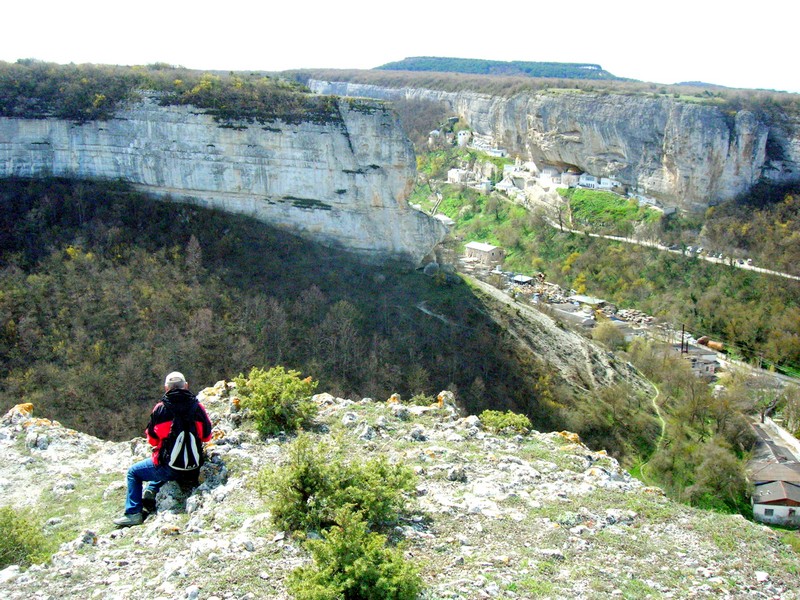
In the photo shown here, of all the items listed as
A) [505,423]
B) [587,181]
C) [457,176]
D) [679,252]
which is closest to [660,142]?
[587,181]

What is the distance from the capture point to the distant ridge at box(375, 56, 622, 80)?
342 feet

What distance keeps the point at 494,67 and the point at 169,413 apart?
356ft

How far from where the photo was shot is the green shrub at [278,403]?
8.47 meters

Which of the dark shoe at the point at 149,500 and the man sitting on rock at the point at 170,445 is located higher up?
the man sitting on rock at the point at 170,445

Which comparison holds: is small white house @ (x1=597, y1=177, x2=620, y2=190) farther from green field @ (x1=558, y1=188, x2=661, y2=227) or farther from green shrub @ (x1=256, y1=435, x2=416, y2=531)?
green shrub @ (x1=256, y1=435, x2=416, y2=531)

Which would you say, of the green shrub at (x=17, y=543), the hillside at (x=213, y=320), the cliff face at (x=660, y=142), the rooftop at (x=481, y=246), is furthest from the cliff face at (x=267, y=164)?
the cliff face at (x=660, y=142)

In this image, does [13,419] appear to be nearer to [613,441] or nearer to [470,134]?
[613,441]

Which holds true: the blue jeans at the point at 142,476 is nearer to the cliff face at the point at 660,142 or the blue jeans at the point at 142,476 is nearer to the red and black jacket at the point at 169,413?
the red and black jacket at the point at 169,413

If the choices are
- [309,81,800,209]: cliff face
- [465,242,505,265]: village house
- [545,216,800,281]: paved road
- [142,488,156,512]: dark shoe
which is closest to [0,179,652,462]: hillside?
[142,488,156,512]: dark shoe

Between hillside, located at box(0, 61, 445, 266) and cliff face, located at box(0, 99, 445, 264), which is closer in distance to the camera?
hillside, located at box(0, 61, 445, 266)

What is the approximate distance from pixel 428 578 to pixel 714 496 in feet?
50.9

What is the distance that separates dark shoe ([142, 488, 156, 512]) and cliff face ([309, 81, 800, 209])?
40.2 m

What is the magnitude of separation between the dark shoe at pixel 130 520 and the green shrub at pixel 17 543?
65 cm

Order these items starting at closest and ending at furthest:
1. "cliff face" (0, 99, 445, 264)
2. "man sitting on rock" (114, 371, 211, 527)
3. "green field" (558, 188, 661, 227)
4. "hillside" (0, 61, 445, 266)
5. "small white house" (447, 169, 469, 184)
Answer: "man sitting on rock" (114, 371, 211, 527) → "hillside" (0, 61, 445, 266) → "cliff face" (0, 99, 445, 264) → "green field" (558, 188, 661, 227) → "small white house" (447, 169, 469, 184)
